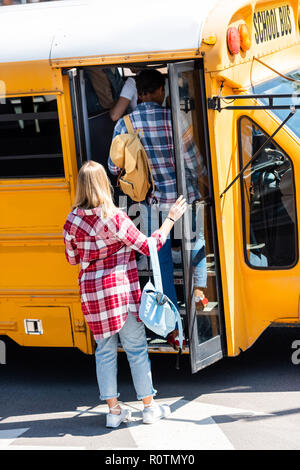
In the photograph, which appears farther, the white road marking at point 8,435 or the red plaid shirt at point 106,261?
the white road marking at point 8,435

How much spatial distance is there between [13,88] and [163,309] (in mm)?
1803

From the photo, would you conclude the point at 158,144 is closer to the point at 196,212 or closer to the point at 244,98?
the point at 196,212

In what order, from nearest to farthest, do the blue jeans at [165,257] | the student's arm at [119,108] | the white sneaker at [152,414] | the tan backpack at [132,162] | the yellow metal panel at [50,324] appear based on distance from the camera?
the white sneaker at [152,414], the tan backpack at [132,162], the blue jeans at [165,257], the yellow metal panel at [50,324], the student's arm at [119,108]

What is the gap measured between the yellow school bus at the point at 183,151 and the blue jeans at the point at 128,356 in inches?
11.9

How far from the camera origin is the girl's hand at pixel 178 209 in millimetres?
4785

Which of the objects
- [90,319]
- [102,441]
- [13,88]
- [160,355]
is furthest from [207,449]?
[13,88]

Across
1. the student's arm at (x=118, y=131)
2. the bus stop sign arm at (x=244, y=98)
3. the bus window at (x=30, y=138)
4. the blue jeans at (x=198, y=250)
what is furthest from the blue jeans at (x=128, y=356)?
the bus stop sign arm at (x=244, y=98)

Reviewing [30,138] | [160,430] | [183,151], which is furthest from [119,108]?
[160,430]

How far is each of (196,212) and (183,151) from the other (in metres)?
0.41

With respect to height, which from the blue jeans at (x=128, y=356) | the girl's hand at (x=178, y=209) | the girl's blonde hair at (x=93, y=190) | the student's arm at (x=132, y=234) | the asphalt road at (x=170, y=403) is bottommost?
the asphalt road at (x=170, y=403)

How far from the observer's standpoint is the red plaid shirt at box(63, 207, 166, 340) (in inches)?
183

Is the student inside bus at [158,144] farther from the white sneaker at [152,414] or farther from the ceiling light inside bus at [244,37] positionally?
the white sneaker at [152,414]

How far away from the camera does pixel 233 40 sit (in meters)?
4.84

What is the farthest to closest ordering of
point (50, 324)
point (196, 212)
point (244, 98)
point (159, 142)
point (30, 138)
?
point (50, 324), point (30, 138), point (159, 142), point (196, 212), point (244, 98)
